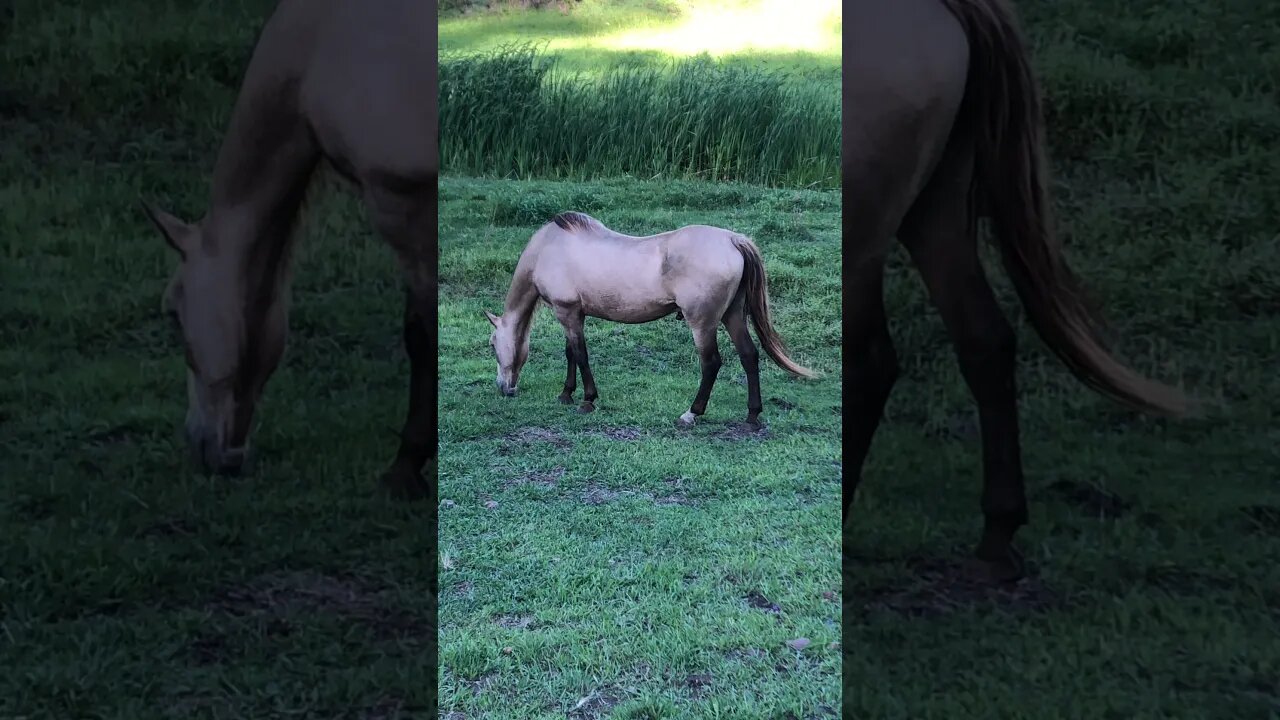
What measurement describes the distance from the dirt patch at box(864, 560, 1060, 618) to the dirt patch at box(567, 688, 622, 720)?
95 cm

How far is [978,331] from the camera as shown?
10.3 ft

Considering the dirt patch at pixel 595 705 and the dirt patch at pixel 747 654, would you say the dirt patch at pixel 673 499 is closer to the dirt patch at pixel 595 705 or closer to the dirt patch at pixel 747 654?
the dirt patch at pixel 747 654

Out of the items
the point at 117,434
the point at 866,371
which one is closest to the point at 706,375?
the point at 866,371

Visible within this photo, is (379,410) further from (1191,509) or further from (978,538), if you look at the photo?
(1191,509)

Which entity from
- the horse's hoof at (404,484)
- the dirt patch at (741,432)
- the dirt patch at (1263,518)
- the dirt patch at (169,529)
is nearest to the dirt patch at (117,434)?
the dirt patch at (169,529)

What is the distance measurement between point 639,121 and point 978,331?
1.55 meters

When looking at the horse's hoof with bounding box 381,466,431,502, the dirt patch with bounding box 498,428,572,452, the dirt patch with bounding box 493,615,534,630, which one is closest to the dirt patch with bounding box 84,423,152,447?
the horse's hoof with bounding box 381,466,431,502

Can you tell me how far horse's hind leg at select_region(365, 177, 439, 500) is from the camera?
3.31 metres

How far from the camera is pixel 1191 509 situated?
3117mm

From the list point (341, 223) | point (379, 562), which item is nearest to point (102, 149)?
point (341, 223)

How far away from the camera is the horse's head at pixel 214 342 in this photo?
3277mm

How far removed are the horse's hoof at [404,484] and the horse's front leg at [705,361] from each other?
96 centimetres

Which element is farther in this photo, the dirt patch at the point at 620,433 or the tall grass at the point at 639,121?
the tall grass at the point at 639,121

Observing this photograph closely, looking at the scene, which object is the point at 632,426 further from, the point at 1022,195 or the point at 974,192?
the point at 1022,195
